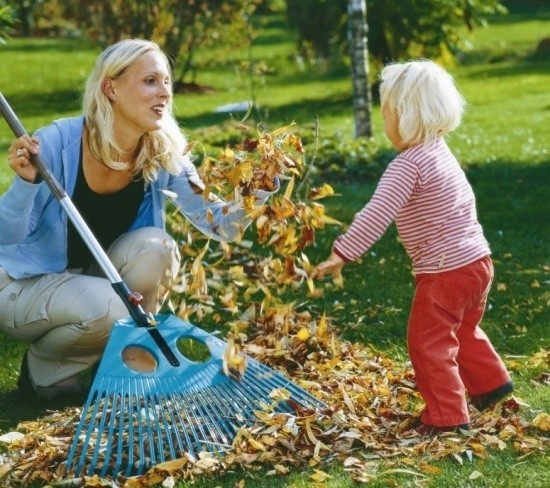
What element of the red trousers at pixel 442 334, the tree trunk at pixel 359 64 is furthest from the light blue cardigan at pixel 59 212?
the tree trunk at pixel 359 64

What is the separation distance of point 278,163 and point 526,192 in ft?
13.7

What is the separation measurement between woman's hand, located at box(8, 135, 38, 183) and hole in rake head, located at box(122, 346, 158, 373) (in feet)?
2.17

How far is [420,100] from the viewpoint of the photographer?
360 cm

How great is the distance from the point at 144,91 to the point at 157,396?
1114mm

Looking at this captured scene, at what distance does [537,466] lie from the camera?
333 cm

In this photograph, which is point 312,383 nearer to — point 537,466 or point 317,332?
point 317,332

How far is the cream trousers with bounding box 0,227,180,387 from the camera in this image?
402cm

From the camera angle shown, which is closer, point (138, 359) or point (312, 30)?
point (138, 359)

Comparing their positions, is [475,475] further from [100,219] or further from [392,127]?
[100,219]

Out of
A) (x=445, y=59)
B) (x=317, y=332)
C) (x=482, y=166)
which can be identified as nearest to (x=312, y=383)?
(x=317, y=332)

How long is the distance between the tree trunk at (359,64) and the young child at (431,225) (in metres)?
6.41


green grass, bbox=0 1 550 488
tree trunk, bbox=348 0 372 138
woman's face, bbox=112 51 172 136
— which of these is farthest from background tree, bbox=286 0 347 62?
woman's face, bbox=112 51 172 136

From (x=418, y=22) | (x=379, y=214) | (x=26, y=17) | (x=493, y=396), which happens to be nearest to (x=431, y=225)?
(x=379, y=214)

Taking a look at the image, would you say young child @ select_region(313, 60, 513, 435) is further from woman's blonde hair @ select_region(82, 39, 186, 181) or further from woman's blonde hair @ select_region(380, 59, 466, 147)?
woman's blonde hair @ select_region(82, 39, 186, 181)
